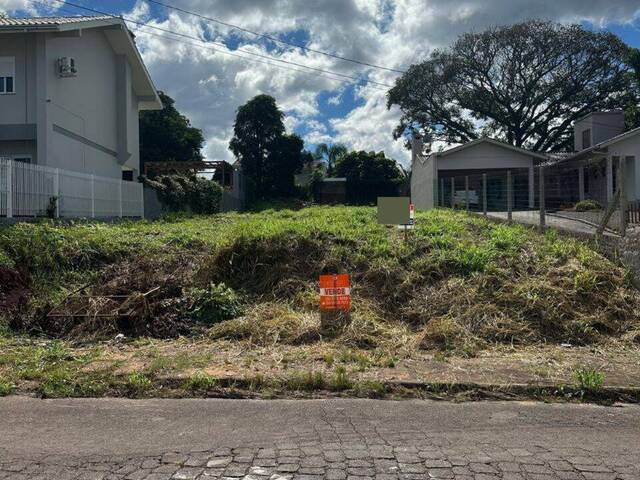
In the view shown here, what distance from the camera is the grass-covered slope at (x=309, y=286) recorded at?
7.72 metres

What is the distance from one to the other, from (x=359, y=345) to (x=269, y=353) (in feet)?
3.91

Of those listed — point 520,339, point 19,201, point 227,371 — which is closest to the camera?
point 227,371

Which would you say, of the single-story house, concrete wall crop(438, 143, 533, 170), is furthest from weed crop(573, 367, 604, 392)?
concrete wall crop(438, 143, 533, 170)

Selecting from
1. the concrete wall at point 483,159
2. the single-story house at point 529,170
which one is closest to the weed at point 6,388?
the single-story house at point 529,170

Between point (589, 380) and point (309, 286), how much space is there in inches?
174

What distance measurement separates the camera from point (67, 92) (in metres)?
19.0

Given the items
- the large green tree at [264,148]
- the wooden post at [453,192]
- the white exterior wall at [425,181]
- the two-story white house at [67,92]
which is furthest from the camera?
the large green tree at [264,148]

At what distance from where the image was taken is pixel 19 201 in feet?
43.8

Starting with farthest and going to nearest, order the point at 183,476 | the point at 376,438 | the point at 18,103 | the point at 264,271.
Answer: the point at 18,103 → the point at 264,271 → the point at 376,438 → the point at 183,476

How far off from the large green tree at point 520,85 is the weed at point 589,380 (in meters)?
41.9

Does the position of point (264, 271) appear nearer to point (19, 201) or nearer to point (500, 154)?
point (19, 201)

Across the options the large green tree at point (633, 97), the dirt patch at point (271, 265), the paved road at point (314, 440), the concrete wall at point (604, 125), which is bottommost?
the paved road at point (314, 440)

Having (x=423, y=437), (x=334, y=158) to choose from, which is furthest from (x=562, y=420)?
(x=334, y=158)

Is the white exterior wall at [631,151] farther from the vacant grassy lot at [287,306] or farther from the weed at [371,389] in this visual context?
the weed at [371,389]
